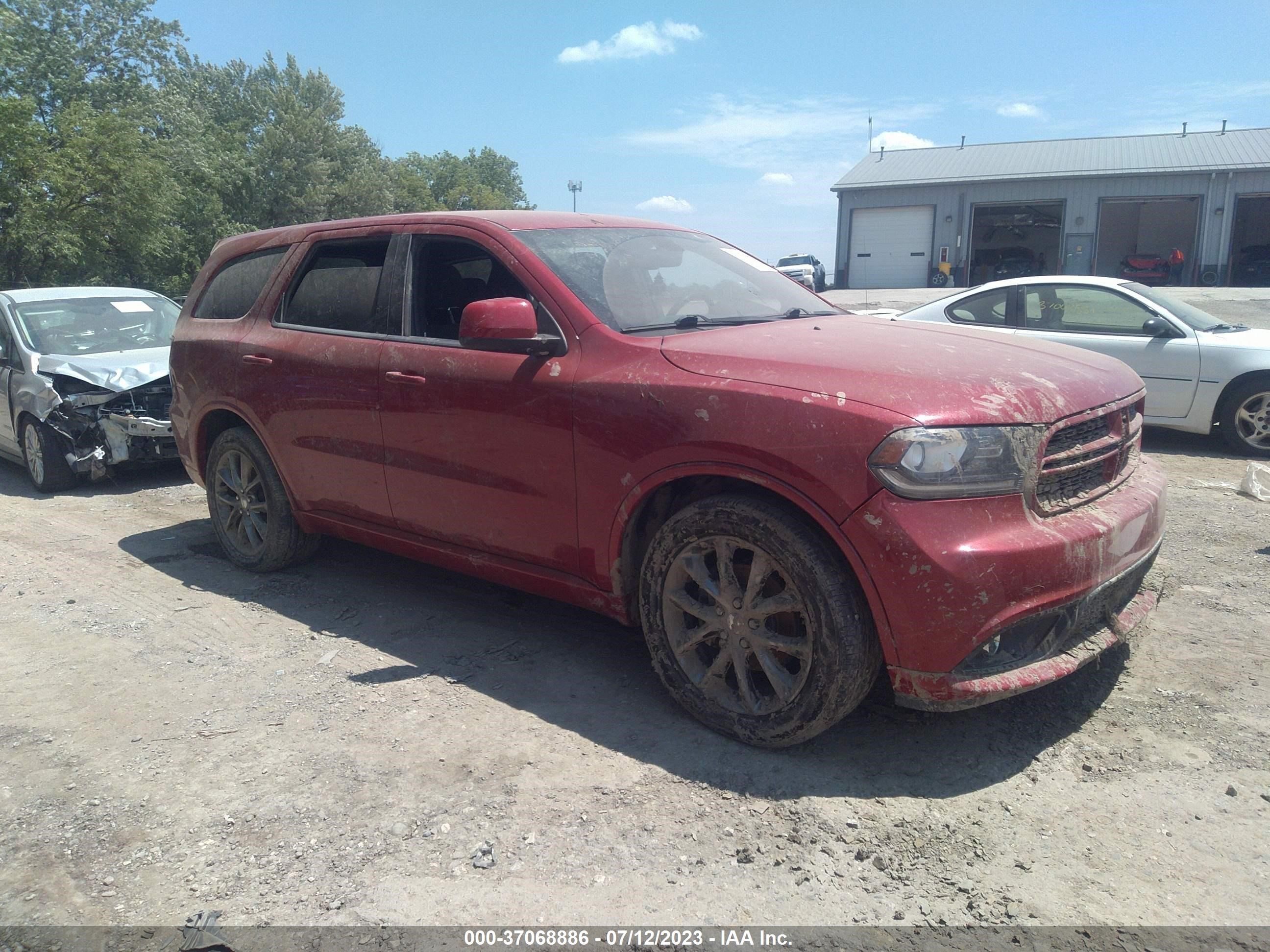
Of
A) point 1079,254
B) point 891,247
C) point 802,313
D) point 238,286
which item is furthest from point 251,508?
point 891,247

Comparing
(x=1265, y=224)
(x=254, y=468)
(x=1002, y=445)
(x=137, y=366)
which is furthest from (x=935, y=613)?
(x=1265, y=224)

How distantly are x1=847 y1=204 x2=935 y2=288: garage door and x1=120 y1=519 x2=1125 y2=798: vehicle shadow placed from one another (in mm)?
37178

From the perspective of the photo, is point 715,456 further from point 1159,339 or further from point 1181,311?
point 1181,311

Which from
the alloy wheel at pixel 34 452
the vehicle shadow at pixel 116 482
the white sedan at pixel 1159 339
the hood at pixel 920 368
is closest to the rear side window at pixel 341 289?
the hood at pixel 920 368

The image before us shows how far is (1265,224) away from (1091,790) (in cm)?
4648

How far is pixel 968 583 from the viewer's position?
2.81 m

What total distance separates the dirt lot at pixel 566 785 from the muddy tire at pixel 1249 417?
380 cm

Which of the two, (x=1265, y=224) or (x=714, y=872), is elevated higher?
(x=1265, y=224)

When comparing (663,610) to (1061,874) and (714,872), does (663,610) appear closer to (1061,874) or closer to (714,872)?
(714,872)

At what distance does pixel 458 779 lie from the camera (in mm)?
3229

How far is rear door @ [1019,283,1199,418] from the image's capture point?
7957mm

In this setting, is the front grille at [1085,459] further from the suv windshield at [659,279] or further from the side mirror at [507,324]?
the side mirror at [507,324]

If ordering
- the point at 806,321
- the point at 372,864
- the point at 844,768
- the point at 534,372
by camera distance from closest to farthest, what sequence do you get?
1. the point at 372,864
2. the point at 844,768
3. the point at 534,372
4. the point at 806,321

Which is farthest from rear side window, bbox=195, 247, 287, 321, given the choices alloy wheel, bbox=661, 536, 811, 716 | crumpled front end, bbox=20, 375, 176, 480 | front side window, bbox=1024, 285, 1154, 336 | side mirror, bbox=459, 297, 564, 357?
front side window, bbox=1024, 285, 1154, 336
